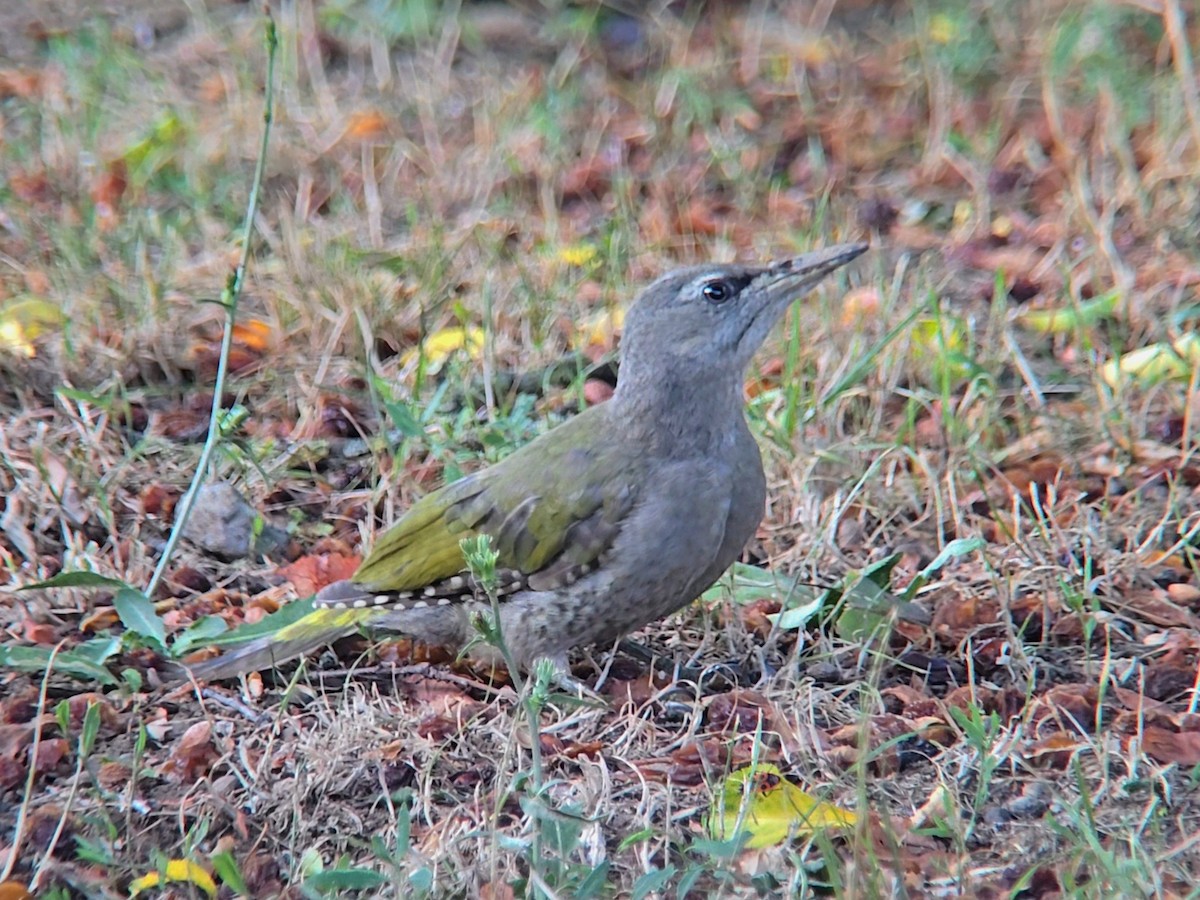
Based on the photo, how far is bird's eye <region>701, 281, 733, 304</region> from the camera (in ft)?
13.7

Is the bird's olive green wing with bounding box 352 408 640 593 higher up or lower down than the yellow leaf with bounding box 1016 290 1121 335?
higher up

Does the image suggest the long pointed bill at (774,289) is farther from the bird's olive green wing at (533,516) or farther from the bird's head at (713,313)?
the bird's olive green wing at (533,516)

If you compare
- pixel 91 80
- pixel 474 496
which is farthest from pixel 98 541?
pixel 91 80

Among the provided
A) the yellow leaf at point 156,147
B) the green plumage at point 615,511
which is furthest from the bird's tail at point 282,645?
the yellow leaf at point 156,147

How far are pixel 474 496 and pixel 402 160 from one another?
2788 mm

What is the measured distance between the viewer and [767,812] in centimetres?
338

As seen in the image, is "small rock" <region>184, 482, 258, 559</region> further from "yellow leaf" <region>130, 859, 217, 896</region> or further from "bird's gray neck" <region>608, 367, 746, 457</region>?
"yellow leaf" <region>130, 859, 217, 896</region>

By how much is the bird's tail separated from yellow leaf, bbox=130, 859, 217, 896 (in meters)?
0.79

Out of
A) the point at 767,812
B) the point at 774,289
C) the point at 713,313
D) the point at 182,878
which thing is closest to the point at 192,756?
the point at 182,878

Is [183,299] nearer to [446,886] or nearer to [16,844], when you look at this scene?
[16,844]

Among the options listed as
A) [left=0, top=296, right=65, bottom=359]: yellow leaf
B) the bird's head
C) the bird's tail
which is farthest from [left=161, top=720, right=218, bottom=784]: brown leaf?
[left=0, top=296, right=65, bottom=359]: yellow leaf

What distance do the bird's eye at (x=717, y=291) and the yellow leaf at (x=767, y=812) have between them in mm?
1241

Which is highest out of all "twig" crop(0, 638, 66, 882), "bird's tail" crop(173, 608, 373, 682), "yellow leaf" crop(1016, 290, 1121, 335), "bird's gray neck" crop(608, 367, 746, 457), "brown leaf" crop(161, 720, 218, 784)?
"bird's gray neck" crop(608, 367, 746, 457)

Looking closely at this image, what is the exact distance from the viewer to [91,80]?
687 cm
